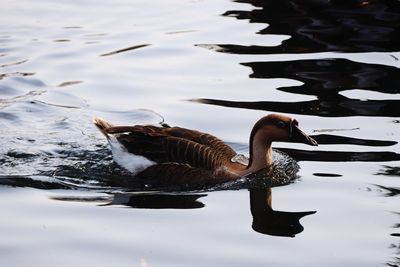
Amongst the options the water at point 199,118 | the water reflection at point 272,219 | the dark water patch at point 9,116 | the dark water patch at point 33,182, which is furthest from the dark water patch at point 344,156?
the dark water patch at point 9,116

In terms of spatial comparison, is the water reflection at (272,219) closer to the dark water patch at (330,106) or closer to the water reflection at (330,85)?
the dark water patch at (330,106)

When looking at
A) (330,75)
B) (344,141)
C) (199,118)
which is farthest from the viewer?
(330,75)

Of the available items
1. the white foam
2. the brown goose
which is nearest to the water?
the white foam

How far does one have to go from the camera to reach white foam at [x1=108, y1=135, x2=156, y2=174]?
33.5 feet

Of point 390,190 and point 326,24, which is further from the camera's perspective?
point 326,24

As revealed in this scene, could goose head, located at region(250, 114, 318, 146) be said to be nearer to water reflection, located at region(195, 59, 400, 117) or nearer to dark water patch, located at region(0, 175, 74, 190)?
water reflection, located at region(195, 59, 400, 117)

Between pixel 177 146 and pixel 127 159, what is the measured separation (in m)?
0.57

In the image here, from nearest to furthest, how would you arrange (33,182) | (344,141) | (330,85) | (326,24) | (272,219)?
(272,219) → (33,182) → (344,141) → (330,85) → (326,24)

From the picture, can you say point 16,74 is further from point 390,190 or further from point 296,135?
point 390,190

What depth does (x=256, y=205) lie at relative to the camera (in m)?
9.09

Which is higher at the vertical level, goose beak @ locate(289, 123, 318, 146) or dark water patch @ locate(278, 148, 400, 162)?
goose beak @ locate(289, 123, 318, 146)

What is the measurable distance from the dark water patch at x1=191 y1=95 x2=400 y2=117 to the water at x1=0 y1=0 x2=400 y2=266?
0.12 ft

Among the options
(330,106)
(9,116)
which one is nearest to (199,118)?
(330,106)

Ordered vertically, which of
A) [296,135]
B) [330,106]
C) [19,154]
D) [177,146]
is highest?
[296,135]
